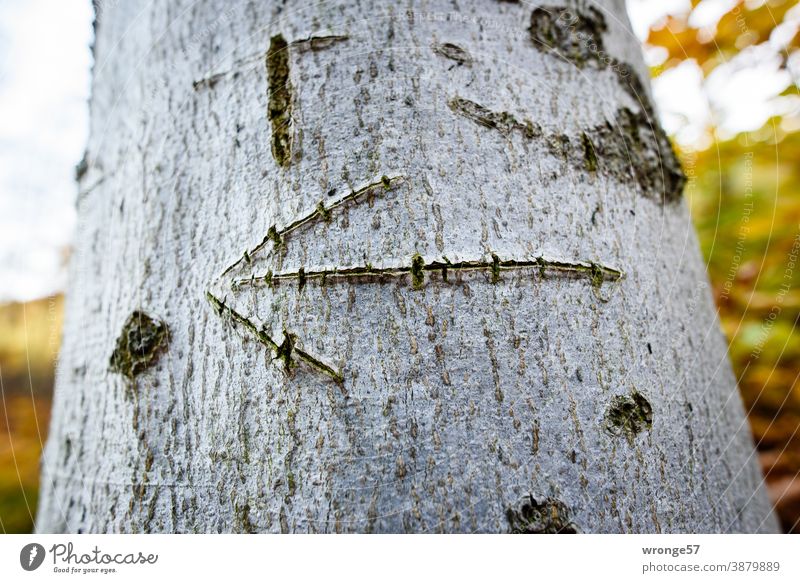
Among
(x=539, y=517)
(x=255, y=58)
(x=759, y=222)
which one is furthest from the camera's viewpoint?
(x=759, y=222)

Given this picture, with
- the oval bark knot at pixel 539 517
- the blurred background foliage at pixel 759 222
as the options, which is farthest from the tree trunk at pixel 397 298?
the blurred background foliage at pixel 759 222

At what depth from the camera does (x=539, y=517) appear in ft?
1.24

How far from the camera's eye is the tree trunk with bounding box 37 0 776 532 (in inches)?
15.2

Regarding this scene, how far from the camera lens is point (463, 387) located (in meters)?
0.39

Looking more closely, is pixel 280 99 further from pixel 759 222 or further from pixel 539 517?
pixel 759 222

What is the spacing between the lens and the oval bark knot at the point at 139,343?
18.1 inches

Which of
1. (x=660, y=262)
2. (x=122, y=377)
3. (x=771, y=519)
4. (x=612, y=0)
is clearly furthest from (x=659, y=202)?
(x=122, y=377)

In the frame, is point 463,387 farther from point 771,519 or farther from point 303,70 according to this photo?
point 771,519

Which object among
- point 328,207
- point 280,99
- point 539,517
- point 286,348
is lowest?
point 539,517

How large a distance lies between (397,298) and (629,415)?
229mm

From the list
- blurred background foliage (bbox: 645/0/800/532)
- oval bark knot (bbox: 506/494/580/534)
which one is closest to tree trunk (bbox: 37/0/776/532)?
oval bark knot (bbox: 506/494/580/534)

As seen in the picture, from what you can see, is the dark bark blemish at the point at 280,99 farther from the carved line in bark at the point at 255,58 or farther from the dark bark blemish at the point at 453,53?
the dark bark blemish at the point at 453,53

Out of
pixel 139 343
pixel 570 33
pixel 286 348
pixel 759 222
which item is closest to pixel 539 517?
pixel 286 348

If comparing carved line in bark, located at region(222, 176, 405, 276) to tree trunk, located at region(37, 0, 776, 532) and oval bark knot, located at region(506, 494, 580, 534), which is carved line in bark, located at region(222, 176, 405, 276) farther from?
oval bark knot, located at region(506, 494, 580, 534)
